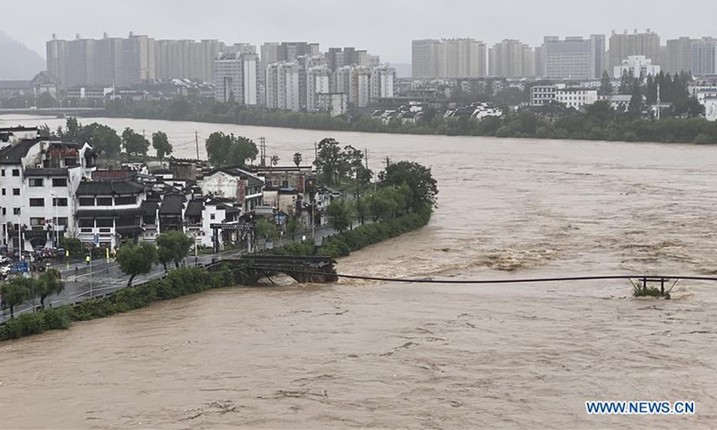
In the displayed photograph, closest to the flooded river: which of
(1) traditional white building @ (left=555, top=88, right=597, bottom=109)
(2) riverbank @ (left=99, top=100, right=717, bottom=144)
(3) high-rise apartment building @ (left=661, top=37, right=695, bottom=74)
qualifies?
(2) riverbank @ (left=99, top=100, right=717, bottom=144)

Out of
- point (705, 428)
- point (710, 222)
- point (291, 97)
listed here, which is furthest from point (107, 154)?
point (291, 97)

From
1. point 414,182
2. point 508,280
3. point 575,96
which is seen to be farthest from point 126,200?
point 575,96

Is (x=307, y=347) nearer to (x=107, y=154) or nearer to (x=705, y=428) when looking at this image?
(x=705, y=428)

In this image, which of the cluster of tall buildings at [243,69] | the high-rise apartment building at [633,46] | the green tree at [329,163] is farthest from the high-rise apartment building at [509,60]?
the green tree at [329,163]

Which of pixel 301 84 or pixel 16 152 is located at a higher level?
pixel 301 84

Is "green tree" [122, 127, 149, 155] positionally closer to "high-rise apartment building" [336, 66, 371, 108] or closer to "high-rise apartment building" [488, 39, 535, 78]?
"high-rise apartment building" [336, 66, 371, 108]

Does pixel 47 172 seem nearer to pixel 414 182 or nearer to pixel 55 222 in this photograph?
pixel 55 222

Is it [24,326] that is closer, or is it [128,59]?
[24,326]
